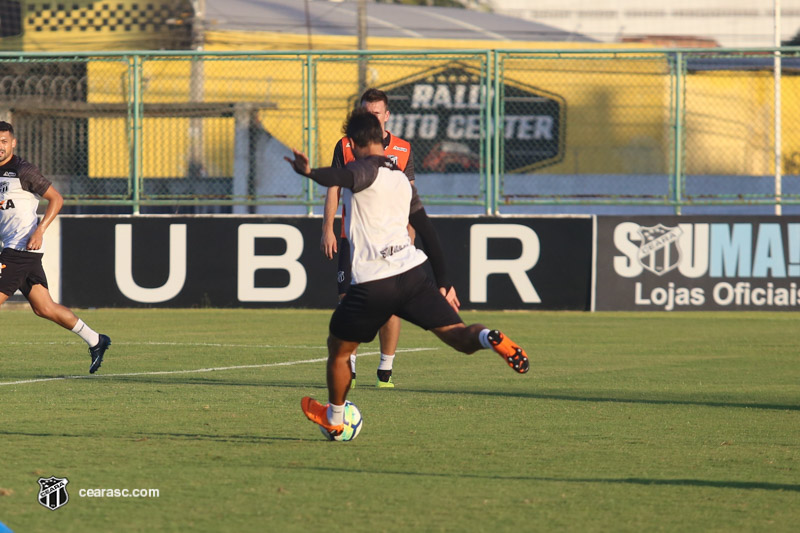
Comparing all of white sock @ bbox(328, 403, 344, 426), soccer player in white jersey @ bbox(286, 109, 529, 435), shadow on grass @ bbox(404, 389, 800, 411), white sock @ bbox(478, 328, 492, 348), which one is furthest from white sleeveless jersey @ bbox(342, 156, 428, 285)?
shadow on grass @ bbox(404, 389, 800, 411)

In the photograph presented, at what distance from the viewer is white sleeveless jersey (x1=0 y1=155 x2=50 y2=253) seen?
10094 millimetres

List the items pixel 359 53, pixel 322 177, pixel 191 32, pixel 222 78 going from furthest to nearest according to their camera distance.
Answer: pixel 191 32 → pixel 222 78 → pixel 359 53 → pixel 322 177

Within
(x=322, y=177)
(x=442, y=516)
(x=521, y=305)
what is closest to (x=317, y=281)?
(x=521, y=305)

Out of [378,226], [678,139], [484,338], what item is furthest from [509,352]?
[678,139]

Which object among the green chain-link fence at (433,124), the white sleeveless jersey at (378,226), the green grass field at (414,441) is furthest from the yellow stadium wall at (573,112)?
the white sleeveless jersey at (378,226)

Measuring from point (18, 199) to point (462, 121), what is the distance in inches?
596

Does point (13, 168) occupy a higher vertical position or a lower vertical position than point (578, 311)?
higher

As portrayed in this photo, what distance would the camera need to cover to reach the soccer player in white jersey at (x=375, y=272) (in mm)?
6531

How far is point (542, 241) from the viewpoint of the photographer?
1717 centimetres

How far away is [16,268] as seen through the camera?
10141mm

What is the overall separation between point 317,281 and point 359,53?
3.24 metres

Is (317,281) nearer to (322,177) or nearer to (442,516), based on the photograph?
(322,177)

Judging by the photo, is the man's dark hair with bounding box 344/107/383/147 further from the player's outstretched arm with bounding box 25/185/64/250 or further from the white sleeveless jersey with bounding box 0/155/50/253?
the white sleeveless jersey with bounding box 0/155/50/253

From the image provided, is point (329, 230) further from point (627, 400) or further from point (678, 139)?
point (678, 139)
